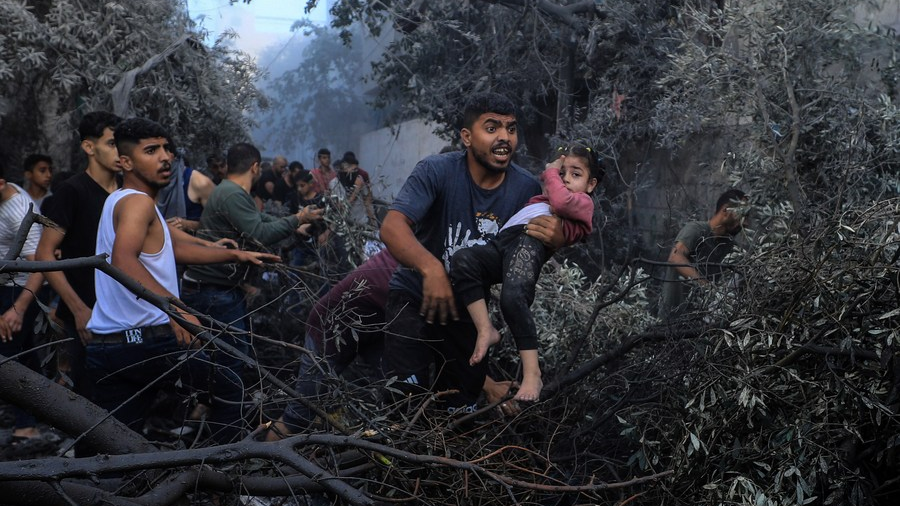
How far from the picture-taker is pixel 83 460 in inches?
89.0

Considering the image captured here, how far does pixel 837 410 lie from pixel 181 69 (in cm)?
641

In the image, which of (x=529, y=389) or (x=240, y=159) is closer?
(x=529, y=389)

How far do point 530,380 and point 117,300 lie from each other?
73.2 inches

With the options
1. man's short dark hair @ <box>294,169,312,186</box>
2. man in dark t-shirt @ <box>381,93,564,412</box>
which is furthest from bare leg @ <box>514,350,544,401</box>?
man's short dark hair @ <box>294,169,312,186</box>

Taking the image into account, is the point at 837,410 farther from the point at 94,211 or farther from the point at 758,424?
the point at 94,211

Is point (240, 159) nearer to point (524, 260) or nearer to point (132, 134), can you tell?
point (132, 134)

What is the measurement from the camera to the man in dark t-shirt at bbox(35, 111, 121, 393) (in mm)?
4242

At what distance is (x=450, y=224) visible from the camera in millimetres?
3848

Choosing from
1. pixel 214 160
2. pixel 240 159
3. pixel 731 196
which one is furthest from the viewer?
pixel 214 160

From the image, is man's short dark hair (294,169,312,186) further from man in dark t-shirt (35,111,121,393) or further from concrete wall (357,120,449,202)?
man in dark t-shirt (35,111,121,393)

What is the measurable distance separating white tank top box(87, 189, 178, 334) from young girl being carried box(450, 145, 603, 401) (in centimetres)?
133

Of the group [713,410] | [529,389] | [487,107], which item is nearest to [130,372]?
[529,389]

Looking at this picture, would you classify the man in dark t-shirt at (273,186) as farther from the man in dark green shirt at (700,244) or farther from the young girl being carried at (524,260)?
the young girl being carried at (524,260)

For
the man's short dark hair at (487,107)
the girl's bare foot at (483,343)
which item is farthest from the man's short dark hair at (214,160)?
the girl's bare foot at (483,343)
